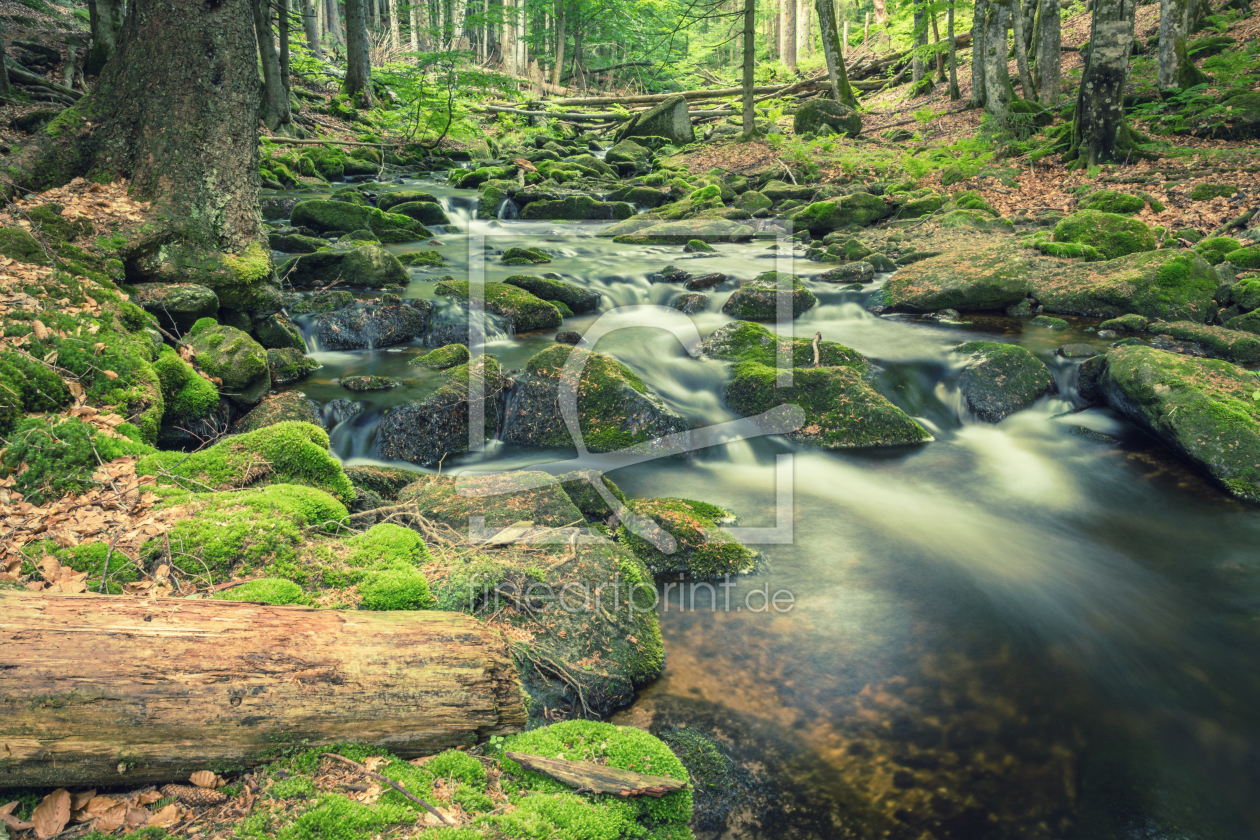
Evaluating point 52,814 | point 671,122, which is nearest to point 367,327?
point 52,814

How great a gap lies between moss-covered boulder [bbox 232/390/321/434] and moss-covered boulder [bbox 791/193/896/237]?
39.7 feet

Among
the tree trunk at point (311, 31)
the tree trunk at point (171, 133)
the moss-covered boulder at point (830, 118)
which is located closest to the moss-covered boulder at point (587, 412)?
the tree trunk at point (171, 133)

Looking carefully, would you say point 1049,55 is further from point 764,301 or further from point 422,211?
point 422,211

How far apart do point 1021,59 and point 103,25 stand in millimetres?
22147

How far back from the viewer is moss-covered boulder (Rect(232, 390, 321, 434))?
19.8ft

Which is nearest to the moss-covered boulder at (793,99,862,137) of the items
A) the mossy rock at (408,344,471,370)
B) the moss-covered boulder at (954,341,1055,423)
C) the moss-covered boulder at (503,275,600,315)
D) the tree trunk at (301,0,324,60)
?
the moss-covered boulder at (503,275,600,315)

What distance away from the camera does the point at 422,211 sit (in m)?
15.1

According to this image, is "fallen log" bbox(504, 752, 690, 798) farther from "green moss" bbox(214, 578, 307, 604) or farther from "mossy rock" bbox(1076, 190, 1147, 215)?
"mossy rock" bbox(1076, 190, 1147, 215)

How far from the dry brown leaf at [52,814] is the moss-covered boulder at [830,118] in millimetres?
23343

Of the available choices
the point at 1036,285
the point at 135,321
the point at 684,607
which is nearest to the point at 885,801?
the point at 684,607

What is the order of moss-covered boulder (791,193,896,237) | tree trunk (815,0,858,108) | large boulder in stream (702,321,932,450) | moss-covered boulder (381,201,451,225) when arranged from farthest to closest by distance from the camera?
tree trunk (815,0,858,108) < moss-covered boulder (791,193,896,237) < moss-covered boulder (381,201,451,225) < large boulder in stream (702,321,932,450)

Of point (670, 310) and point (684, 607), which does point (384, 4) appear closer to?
Answer: point (670, 310)

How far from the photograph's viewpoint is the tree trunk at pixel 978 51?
1788 centimetres

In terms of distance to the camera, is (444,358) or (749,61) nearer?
(444,358)
